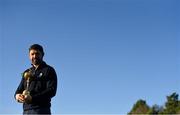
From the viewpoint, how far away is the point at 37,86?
9305 millimetres

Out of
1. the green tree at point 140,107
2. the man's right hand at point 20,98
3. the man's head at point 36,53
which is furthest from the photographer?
the green tree at point 140,107

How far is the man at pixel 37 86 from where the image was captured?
914 cm

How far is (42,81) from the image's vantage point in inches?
369

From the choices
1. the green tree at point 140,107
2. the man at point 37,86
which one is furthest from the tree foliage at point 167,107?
the man at point 37,86

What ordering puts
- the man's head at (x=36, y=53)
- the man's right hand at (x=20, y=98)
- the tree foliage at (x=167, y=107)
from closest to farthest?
the man's right hand at (x=20, y=98)
the man's head at (x=36, y=53)
the tree foliage at (x=167, y=107)

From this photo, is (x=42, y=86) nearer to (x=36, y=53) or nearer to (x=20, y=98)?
(x=20, y=98)

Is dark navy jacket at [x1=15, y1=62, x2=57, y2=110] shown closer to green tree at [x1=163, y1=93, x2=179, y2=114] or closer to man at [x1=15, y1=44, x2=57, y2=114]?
man at [x1=15, y1=44, x2=57, y2=114]

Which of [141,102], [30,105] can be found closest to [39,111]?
[30,105]

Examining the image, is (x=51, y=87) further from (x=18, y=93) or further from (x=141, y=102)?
(x=141, y=102)

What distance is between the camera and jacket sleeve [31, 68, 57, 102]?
9133 mm

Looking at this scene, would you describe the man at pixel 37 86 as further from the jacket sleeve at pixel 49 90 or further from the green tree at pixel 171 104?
the green tree at pixel 171 104

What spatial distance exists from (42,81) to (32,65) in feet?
1.38

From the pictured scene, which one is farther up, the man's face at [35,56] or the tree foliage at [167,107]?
the tree foliage at [167,107]

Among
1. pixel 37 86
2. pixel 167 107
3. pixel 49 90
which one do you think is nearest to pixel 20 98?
pixel 37 86
